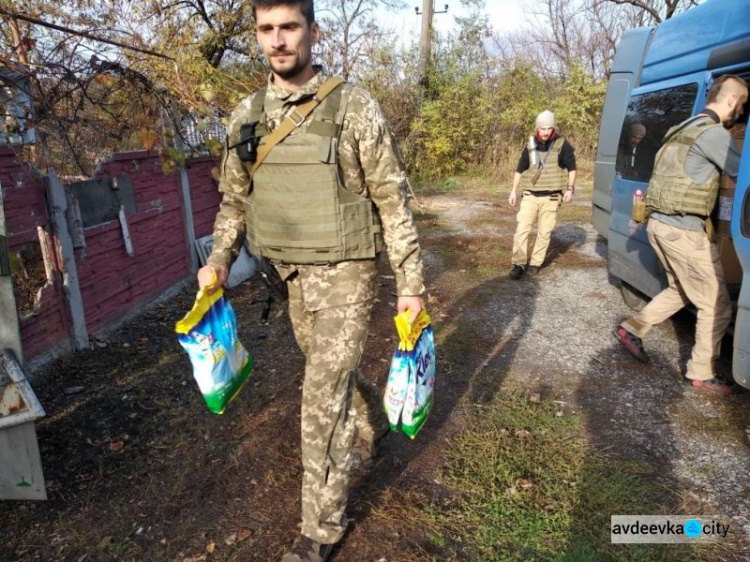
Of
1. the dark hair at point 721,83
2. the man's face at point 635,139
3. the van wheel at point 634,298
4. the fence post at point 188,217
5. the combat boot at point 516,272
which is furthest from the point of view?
the combat boot at point 516,272

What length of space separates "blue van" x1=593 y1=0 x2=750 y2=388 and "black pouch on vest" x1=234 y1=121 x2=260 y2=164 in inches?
102

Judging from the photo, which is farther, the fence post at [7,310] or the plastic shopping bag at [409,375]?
the fence post at [7,310]

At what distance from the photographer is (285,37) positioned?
74.0 inches

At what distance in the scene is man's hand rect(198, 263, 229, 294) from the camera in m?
2.04

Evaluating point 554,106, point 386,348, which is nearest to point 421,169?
point 554,106

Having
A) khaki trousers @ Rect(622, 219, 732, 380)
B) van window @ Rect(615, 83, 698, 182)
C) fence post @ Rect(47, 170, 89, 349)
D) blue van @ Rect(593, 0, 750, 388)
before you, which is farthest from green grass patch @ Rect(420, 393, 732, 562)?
fence post @ Rect(47, 170, 89, 349)

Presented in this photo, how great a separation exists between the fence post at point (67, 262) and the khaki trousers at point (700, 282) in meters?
4.29

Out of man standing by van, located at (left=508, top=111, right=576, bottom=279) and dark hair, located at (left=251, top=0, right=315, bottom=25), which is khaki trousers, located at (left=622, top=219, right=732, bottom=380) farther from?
dark hair, located at (left=251, top=0, right=315, bottom=25)

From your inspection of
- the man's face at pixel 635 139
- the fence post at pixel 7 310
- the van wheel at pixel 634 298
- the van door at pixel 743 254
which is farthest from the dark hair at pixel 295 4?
the van wheel at pixel 634 298

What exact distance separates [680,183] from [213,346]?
3.06 meters

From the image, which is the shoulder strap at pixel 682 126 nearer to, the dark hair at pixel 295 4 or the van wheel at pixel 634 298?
the van wheel at pixel 634 298

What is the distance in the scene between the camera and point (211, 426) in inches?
122

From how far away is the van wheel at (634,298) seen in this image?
490 centimetres

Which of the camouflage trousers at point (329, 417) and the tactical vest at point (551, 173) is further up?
the tactical vest at point (551, 173)
